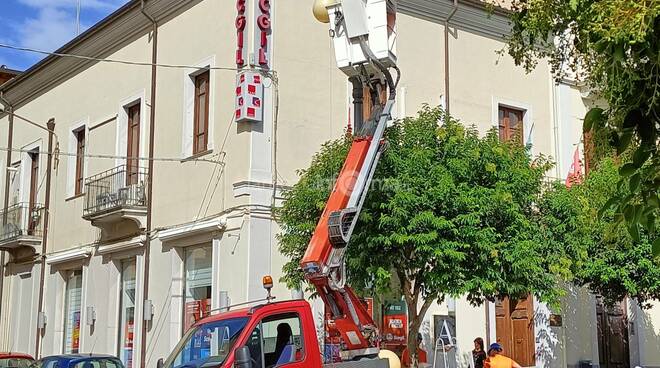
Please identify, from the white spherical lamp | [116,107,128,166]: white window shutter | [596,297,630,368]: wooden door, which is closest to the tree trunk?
the white spherical lamp

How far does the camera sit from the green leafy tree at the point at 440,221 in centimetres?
1344

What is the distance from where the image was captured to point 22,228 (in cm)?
2664

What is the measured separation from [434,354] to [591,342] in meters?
5.76

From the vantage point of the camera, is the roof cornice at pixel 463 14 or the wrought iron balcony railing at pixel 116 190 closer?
the wrought iron balcony railing at pixel 116 190

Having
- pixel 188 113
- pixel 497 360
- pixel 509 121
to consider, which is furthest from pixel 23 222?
pixel 497 360

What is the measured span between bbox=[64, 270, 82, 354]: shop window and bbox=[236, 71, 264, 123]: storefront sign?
9097 mm

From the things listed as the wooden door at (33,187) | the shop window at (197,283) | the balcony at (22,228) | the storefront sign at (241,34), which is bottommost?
the shop window at (197,283)

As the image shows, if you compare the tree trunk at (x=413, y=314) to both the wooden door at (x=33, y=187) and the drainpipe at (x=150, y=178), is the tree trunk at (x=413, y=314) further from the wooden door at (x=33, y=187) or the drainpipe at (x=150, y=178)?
the wooden door at (x=33, y=187)

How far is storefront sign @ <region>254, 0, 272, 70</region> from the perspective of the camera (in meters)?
18.1

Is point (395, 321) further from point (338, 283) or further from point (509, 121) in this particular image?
point (338, 283)

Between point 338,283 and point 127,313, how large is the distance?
1191 cm

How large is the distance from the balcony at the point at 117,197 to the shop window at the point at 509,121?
363 inches

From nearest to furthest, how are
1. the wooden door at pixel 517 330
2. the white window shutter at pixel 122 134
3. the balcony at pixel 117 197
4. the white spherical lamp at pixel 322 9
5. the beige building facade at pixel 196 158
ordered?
1. the white spherical lamp at pixel 322 9
2. the beige building facade at pixel 196 158
3. the balcony at pixel 117 197
4. the wooden door at pixel 517 330
5. the white window shutter at pixel 122 134

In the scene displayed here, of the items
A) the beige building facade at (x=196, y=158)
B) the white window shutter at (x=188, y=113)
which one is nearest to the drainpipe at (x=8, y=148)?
the beige building facade at (x=196, y=158)
